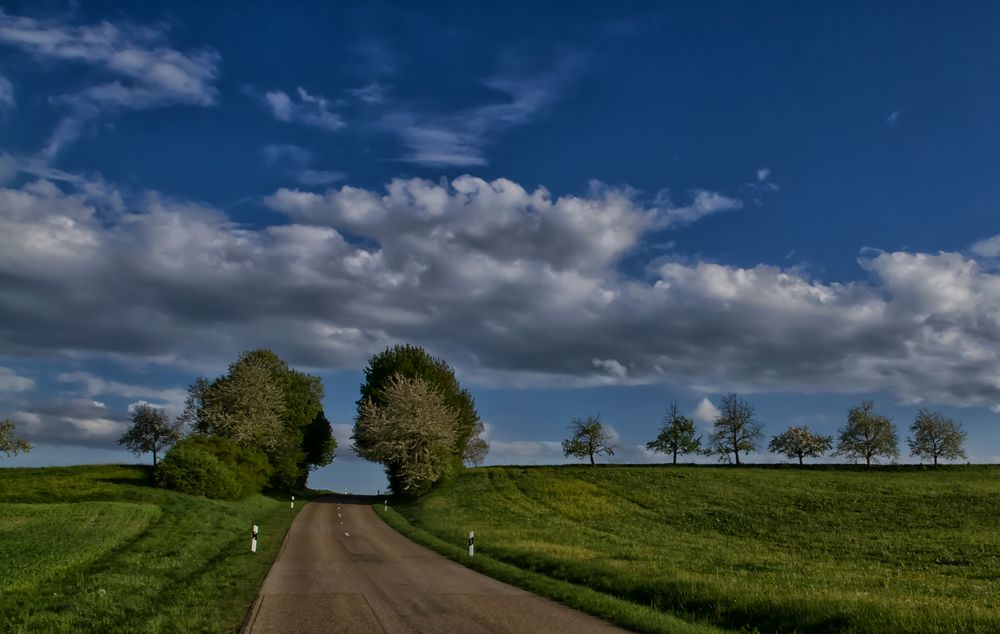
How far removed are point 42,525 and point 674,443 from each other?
92.5 metres

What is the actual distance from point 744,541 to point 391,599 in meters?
27.9

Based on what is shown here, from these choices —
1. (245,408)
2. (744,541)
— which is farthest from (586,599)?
(245,408)

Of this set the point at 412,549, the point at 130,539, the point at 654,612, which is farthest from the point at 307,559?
the point at 654,612

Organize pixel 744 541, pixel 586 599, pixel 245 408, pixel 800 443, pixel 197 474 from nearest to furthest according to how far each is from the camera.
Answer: pixel 586 599, pixel 744 541, pixel 197 474, pixel 245 408, pixel 800 443

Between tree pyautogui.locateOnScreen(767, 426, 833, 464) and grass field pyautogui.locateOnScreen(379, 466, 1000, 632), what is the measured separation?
74.4ft

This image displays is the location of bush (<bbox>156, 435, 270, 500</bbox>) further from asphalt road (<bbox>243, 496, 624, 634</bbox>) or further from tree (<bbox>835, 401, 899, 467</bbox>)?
tree (<bbox>835, 401, 899, 467</bbox>)

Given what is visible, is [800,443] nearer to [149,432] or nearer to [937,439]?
[937,439]

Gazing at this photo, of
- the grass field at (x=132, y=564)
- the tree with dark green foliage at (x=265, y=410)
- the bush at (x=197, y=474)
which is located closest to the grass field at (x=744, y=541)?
the grass field at (x=132, y=564)

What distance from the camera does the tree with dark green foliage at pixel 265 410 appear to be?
72500 mm

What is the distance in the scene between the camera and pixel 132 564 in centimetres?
2061

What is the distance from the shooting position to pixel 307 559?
950 inches

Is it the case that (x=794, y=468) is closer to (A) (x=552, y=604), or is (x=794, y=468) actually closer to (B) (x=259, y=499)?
(B) (x=259, y=499)

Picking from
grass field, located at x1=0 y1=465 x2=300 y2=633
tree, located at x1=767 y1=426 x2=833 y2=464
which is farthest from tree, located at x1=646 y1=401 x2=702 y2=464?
grass field, located at x1=0 y1=465 x2=300 y2=633

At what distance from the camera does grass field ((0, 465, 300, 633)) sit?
1343 centimetres
